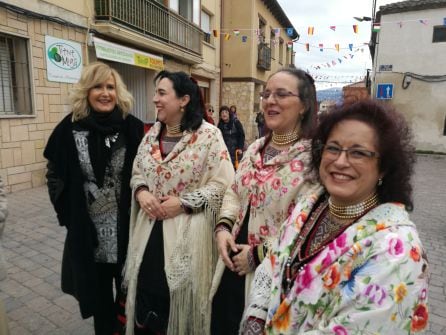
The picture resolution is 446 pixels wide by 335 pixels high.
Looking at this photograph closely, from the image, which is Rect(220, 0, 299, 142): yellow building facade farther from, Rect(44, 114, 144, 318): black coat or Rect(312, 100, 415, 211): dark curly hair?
Rect(312, 100, 415, 211): dark curly hair

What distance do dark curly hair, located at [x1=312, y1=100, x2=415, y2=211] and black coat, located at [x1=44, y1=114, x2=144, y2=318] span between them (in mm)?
1450

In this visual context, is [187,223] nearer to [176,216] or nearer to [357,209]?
[176,216]

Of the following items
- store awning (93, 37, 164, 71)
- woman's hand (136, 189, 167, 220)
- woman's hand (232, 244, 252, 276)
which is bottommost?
woman's hand (232, 244, 252, 276)

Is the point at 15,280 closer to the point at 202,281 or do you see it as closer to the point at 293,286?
the point at 202,281

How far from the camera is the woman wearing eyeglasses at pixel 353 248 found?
974mm

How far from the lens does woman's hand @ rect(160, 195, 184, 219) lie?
6.45 ft

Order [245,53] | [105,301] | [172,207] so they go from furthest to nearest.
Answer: [245,53] < [105,301] < [172,207]

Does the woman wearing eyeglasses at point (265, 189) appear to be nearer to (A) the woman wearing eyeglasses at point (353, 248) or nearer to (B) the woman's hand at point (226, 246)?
(B) the woman's hand at point (226, 246)

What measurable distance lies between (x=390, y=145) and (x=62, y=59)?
7221mm

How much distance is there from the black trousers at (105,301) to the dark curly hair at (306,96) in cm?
151

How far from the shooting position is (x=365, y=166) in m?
1.13

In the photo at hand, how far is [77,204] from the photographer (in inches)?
81.0

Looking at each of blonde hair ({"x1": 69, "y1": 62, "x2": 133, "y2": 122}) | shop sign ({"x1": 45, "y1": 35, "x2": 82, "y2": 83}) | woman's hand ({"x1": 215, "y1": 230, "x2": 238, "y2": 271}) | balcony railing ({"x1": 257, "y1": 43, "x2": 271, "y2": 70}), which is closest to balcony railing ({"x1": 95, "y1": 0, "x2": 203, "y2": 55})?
shop sign ({"x1": 45, "y1": 35, "x2": 82, "y2": 83})

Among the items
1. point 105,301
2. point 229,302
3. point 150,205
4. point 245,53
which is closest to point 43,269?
point 105,301
